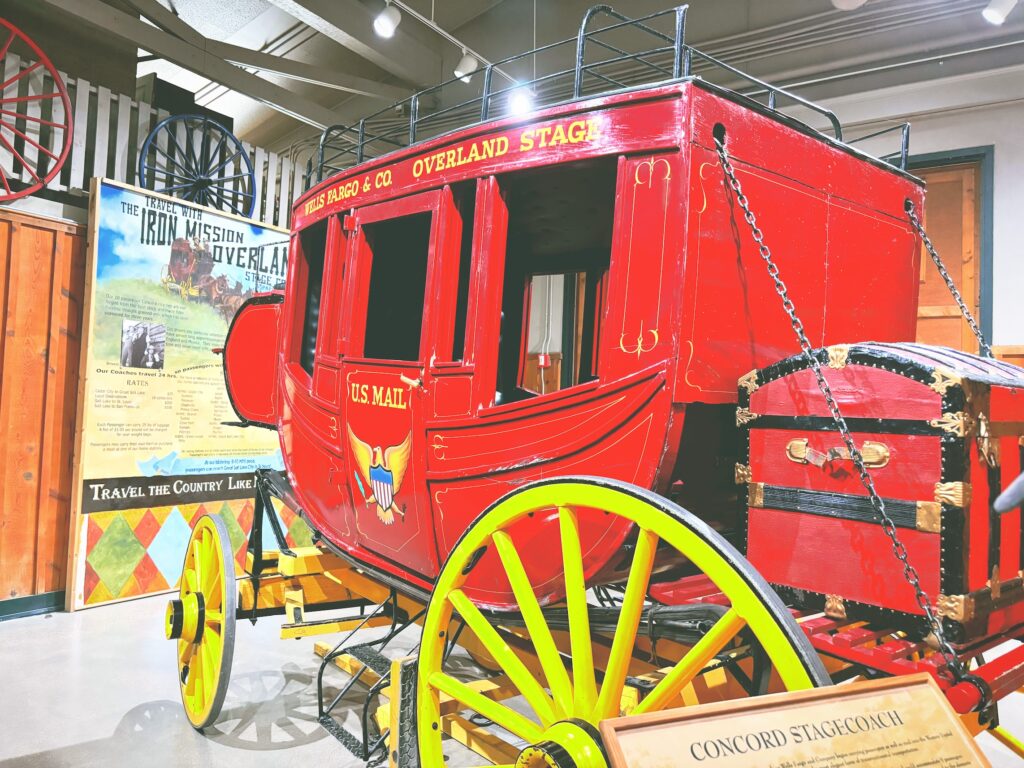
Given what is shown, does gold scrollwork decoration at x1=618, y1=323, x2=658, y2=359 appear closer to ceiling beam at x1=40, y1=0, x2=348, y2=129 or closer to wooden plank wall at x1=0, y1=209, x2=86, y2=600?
wooden plank wall at x1=0, y1=209, x2=86, y2=600

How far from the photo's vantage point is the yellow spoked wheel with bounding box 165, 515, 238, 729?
2.70m

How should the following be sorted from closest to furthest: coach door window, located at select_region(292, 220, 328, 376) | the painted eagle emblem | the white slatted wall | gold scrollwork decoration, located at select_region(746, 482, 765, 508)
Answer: gold scrollwork decoration, located at select_region(746, 482, 765, 508) < the painted eagle emblem < coach door window, located at select_region(292, 220, 328, 376) < the white slatted wall

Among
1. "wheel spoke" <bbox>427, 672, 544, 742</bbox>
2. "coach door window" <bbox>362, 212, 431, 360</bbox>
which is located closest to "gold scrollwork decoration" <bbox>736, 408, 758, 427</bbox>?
"wheel spoke" <bbox>427, 672, 544, 742</bbox>

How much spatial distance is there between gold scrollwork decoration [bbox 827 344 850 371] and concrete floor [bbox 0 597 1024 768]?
6.76ft

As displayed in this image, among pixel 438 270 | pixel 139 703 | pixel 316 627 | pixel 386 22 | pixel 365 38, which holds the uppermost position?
pixel 365 38

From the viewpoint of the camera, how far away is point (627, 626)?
55.6 inches

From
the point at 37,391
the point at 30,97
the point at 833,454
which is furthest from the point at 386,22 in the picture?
the point at 833,454

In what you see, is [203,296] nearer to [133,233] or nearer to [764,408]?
[133,233]

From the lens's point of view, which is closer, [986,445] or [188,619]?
[986,445]

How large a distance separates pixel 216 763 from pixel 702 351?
226 centimetres

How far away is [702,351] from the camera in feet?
5.74

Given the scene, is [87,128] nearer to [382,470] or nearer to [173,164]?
[173,164]

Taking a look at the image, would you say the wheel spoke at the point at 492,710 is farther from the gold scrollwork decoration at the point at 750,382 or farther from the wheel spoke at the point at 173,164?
the wheel spoke at the point at 173,164

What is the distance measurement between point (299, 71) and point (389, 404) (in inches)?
177
